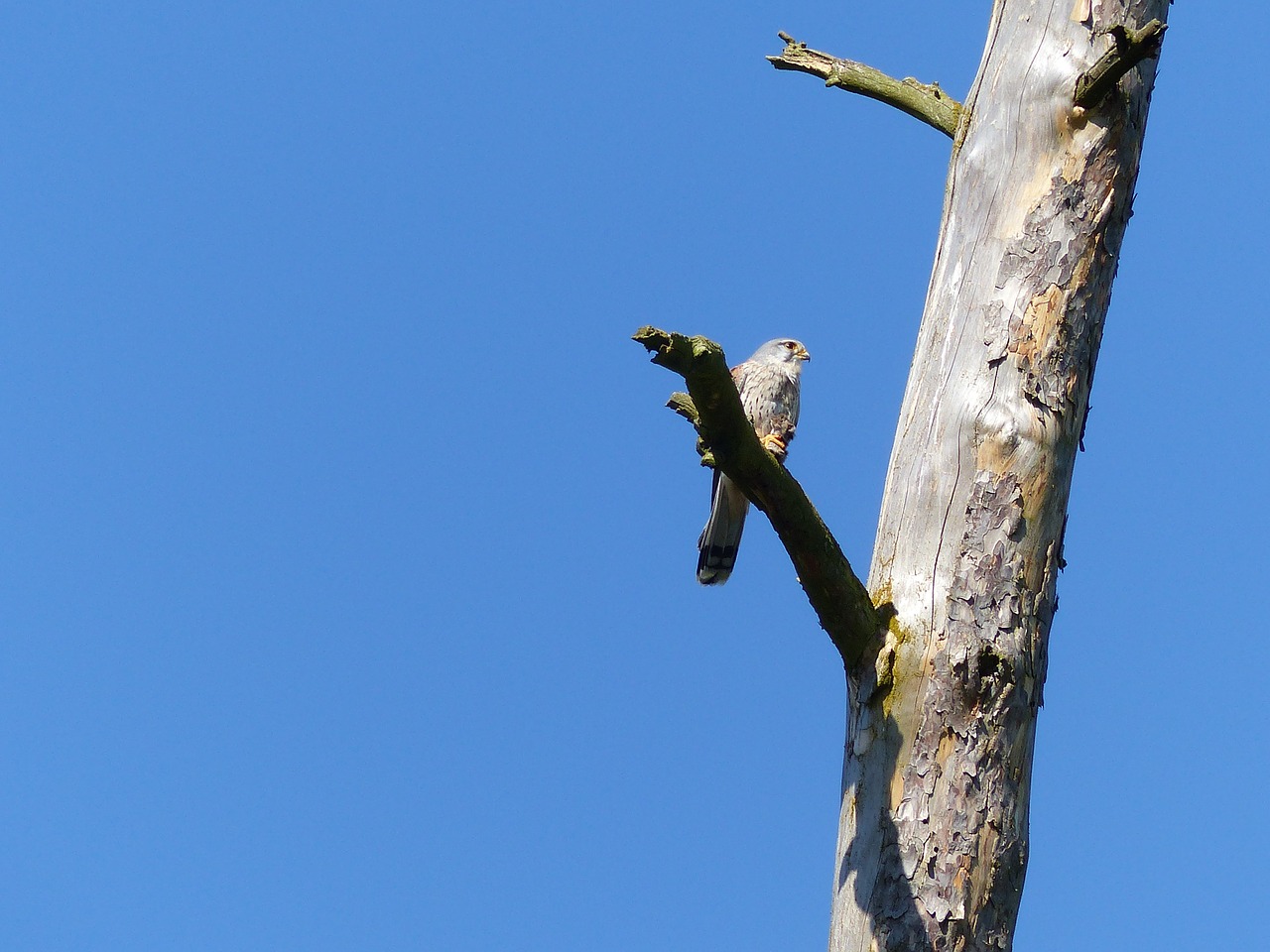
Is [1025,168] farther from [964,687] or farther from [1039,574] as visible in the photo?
[964,687]

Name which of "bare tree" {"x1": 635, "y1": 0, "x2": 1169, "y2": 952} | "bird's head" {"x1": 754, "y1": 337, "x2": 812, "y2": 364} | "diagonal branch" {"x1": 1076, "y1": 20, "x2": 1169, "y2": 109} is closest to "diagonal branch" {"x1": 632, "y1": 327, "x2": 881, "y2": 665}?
"bare tree" {"x1": 635, "y1": 0, "x2": 1169, "y2": 952}

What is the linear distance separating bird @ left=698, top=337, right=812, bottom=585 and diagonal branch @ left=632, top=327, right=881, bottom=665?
181cm

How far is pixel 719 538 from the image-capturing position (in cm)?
562

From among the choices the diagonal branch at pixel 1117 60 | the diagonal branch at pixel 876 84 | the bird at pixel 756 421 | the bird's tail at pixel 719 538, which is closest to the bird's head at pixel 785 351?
the bird at pixel 756 421

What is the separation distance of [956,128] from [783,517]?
5.34 feet

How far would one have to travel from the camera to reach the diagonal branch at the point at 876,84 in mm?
3938

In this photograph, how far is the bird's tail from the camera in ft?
18.3

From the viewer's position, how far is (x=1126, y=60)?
10.8ft

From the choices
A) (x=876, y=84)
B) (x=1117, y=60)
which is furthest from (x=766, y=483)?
(x=876, y=84)

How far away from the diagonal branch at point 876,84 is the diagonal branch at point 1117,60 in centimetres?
44

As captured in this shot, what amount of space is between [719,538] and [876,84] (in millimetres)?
2258

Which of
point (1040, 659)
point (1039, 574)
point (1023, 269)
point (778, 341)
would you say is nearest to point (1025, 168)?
point (1023, 269)

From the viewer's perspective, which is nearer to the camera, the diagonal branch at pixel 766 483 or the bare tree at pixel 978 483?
the diagonal branch at pixel 766 483

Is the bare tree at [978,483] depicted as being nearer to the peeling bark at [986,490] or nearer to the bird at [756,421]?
the peeling bark at [986,490]
